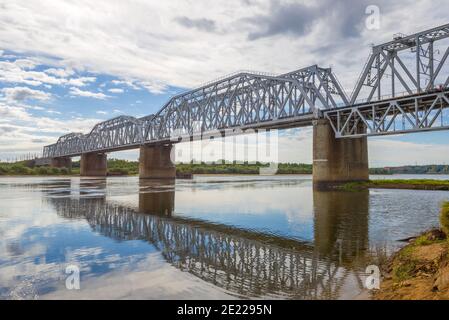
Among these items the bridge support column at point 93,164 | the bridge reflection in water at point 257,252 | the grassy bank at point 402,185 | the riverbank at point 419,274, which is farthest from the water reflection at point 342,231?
the bridge support column at point 93,164

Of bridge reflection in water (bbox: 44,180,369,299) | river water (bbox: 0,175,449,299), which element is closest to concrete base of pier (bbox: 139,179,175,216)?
river water (bbox: 0,175,449,299)

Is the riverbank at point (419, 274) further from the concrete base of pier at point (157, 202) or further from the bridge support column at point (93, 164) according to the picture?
the bridge support column at point (93, 164)

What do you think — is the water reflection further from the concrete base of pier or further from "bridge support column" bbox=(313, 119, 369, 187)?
"bridge support column" bbox=(313, 119, 369, 187)

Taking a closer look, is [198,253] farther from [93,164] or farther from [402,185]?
[93,164]

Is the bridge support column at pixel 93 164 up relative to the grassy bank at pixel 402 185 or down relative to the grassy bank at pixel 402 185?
up

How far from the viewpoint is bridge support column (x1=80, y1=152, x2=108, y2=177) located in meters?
163

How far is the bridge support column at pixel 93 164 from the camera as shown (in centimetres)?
16338

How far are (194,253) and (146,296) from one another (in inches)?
208

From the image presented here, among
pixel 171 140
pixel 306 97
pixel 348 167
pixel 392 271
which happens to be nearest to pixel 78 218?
pixel 392 271

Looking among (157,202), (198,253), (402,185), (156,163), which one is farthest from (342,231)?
(156,163)

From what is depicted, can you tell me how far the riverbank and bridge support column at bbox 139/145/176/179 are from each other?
103 meters

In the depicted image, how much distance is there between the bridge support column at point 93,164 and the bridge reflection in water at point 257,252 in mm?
146985
